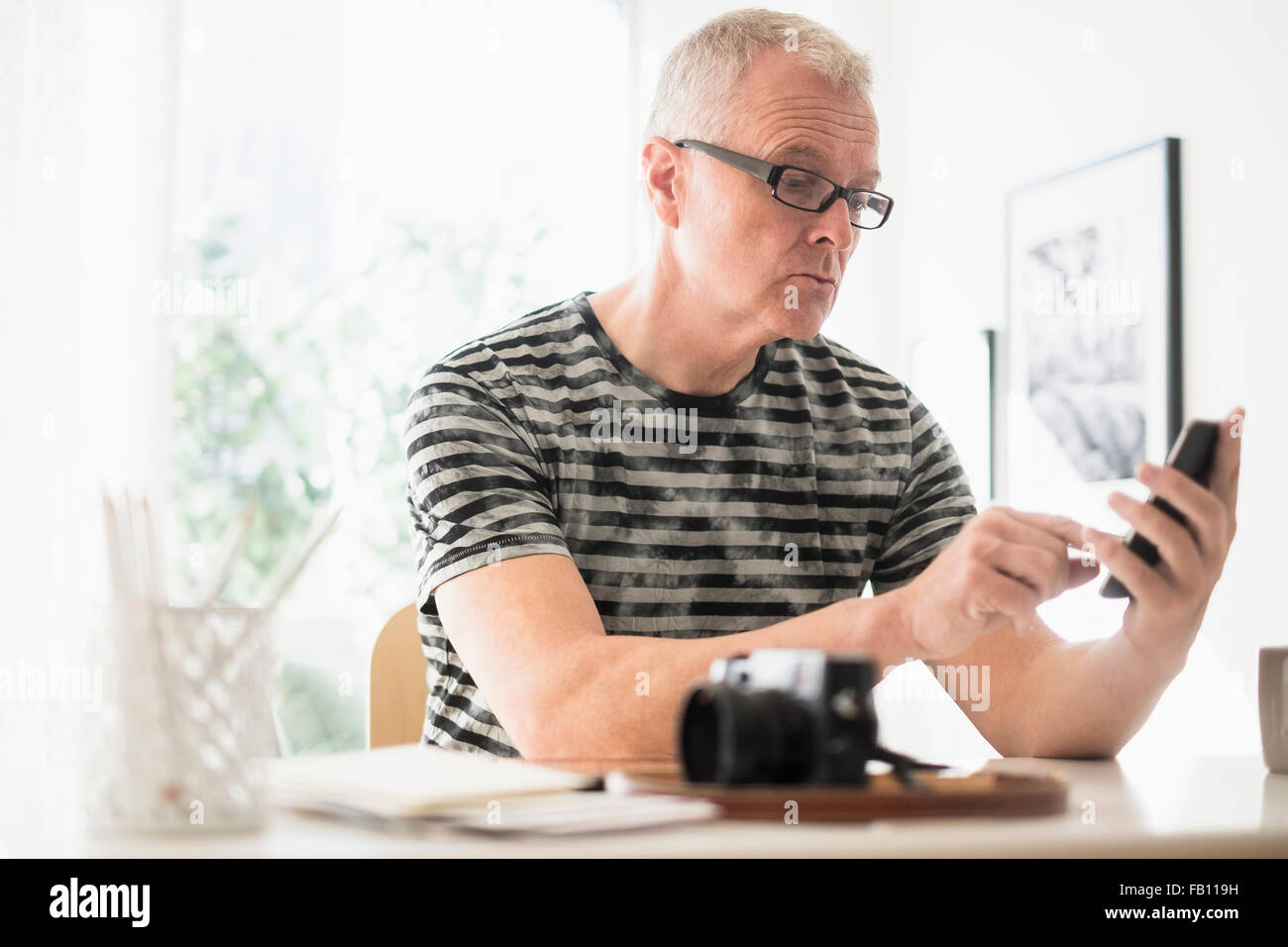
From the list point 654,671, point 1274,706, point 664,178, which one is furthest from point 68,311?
point 1274,706

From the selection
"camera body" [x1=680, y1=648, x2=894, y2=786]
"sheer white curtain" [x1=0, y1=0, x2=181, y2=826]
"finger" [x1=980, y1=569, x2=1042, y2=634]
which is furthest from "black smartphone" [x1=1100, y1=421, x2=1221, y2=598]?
"sheer white curtain" [x1=0, y1=0, x2=181, y2=826]

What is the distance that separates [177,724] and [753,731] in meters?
0.29

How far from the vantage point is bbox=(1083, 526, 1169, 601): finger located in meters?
0.96

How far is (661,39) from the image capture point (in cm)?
370

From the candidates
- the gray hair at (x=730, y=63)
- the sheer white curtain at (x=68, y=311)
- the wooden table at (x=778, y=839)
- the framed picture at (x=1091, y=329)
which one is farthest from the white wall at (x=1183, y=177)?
the sheer white curtain at (x=68, y=311)

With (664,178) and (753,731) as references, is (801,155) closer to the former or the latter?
(664,178)

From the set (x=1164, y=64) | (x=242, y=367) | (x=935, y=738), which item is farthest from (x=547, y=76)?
(x=935, y=738)

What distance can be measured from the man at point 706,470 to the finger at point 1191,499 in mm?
85

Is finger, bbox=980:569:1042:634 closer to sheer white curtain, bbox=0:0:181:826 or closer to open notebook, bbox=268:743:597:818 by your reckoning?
open notebook, bbox=268:743:597:818

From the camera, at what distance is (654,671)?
1056 mm

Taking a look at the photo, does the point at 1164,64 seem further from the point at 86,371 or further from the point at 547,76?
the point at 86,371

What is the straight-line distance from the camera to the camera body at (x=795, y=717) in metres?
0.66

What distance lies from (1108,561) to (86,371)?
7.25ft
